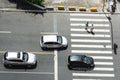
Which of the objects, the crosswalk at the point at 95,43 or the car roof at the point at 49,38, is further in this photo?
the car roof at the point at 49,38

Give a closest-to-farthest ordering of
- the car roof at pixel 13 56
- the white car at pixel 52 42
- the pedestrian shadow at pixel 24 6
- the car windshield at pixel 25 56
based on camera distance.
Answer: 1. the car roof at pixel 13 56
2. the car windshield at pixel 25 56
3. the white car at pixel 52 42
4. the pedestrian shadow at pixel 24 6

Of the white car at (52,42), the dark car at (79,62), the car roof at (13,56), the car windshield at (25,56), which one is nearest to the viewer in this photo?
the car roof at (13,56)

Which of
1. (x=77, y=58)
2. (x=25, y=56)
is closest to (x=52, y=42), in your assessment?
(x=77, y=58)

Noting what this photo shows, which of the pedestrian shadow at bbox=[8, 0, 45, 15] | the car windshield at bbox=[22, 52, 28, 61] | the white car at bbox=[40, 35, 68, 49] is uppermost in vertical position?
the pedestrian shadow at bbox=[8, 0, 45, 15]

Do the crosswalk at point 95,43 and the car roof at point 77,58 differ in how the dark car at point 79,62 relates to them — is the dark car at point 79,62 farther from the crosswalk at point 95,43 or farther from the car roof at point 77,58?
the crosswalk at point 95,43

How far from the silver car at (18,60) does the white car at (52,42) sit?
3009mm

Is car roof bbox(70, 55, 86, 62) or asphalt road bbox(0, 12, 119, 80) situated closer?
asphalt road bbox(0, 12, 119, 80)

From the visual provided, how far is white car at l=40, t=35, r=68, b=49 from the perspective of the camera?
5759 cm

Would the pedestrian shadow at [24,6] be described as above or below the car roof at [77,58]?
above

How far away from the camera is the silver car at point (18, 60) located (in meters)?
54.9

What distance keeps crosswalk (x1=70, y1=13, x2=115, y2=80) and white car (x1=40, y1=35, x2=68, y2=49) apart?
61.8 inches

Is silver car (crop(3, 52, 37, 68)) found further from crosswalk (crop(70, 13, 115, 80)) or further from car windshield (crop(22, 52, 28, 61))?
crosswalk (crop(70, 13, 115, 80))

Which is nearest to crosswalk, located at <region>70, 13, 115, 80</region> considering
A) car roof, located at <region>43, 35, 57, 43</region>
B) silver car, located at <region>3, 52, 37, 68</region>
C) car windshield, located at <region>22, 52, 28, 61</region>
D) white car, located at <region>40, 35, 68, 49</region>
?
white car, located at <region>40, 35, 68, 49</region>

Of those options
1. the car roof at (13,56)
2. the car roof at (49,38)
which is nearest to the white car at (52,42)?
the car roof at (49,38)
